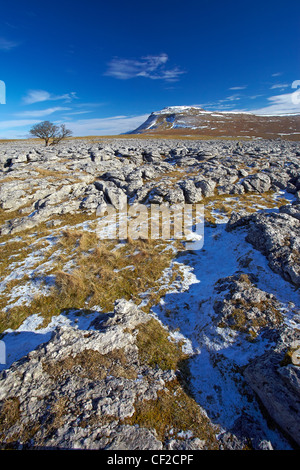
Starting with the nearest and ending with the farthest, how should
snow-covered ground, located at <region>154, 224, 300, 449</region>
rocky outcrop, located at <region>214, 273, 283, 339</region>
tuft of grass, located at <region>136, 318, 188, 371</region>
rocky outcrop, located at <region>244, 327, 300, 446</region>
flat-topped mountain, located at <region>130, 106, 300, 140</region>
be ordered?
1. rocky outcrop, located at <region>244, 327, 300, 446</region>
2. snow-covered ground, located at <region>154, 224, 300, 449</region>
3. tuft of grass, located at <region>136, 318, 188, 371</region>
4. rocky outcrop, located at <region>214, 273, 283, 339</region>
5. flat-topped mountain, located at <region>130, 106, 300, 140</region>

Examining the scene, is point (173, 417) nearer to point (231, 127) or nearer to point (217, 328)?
point (217, 328)

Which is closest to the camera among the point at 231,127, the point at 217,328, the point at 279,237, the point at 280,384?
the point at 280,384

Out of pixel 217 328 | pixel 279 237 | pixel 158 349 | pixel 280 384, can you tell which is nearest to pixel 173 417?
pixel 158 349

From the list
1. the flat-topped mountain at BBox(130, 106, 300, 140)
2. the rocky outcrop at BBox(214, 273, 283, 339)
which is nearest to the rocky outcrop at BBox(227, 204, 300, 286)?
the rocky outcrop at BBox(214, 273, 283, 339)

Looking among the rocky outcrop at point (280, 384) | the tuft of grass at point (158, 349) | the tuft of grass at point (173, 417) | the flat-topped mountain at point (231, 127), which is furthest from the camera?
the flat-topped mountain at point (231, 127)

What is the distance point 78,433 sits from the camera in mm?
4504

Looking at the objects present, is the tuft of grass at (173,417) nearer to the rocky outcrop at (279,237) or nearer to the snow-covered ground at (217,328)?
the snow-covered ground at (217,328)

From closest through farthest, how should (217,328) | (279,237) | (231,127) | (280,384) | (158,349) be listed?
(280,384), (158,349), (217,328), (279,237), (231,127)

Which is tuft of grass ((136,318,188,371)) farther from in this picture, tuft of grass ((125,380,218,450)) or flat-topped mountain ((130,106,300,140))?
flat-topped mountain ((130,106,300,140))

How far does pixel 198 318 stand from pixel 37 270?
968cm

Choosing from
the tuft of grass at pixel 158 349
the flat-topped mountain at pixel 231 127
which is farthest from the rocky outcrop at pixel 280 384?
the flat-topped mountain at pixel 231 127

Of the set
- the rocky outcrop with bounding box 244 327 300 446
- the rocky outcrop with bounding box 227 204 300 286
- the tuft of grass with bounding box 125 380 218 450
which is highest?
the rocky outcrop with bounding box 227 204 300 286

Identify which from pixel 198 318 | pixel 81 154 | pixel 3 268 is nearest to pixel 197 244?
pixel 198 318

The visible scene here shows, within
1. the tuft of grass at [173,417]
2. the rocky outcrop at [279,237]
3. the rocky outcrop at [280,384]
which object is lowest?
the tuft of grass at [173,417]
